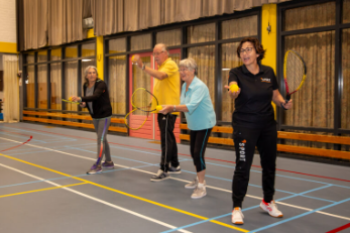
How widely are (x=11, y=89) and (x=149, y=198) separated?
1516cm

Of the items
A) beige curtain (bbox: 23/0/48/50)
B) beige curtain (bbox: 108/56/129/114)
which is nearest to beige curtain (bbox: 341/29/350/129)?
beige curtain (bbox: 108/56/129/114)

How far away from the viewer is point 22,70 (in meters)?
17.7

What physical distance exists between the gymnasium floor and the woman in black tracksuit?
1.71 feet

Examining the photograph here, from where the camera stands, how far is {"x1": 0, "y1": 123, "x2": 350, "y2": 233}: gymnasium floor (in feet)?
11.6

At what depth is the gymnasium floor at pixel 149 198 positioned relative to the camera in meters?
3.54

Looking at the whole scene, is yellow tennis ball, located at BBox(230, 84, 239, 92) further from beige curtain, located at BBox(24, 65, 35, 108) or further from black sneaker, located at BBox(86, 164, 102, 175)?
beige curtain, located at BBox(24, 65, 35, 108)

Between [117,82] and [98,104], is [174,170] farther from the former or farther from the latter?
[117,82]

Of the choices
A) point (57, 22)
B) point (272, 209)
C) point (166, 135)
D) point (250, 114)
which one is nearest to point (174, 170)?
point (166, 135)

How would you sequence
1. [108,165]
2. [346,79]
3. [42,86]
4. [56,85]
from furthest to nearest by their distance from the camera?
[42,86]
[56,85]
[346,79]
[108,165]

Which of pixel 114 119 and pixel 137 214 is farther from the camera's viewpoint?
pixel 114 119

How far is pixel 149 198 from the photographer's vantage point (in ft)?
14.7

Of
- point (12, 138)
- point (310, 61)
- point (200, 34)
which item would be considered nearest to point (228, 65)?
point (200, 34)

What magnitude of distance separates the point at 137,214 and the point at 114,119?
27.9 ft

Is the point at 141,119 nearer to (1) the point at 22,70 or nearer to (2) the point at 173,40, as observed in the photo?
(2) the point at 173,40
